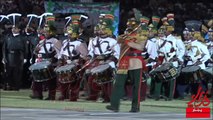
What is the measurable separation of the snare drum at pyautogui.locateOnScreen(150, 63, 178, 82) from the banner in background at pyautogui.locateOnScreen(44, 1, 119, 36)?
3873mm

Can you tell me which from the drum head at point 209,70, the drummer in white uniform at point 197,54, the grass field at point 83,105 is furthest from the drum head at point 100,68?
the drum head at point 209,70

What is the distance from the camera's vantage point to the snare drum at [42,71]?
22.6m

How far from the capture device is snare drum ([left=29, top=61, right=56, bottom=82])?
22.6 metres

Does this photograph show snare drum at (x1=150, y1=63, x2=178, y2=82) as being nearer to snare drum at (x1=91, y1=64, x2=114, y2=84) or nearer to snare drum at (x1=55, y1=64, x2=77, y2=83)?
snare drum at (x1=91, y1=64, x2=114, y2=84)

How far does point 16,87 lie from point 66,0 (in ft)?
15.6

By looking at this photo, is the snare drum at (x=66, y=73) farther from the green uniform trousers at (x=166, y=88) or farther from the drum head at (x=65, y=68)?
the green uniform trousers at (x=166, y=88)

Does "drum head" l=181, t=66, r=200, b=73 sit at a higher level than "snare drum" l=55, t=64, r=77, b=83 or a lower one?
lower

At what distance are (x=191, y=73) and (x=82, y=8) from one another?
190 inches

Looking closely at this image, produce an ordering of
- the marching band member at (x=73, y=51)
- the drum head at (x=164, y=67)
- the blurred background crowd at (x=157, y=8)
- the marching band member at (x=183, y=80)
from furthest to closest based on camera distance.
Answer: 1. the blurred background crowd at (x=157, y=8)
2. the marching band member at (x=183, y=80)
3. the drum head at (x=164, y=67)
4. the marching band member at (x=73, y=51)

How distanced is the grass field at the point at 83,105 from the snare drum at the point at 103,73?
1.83ft

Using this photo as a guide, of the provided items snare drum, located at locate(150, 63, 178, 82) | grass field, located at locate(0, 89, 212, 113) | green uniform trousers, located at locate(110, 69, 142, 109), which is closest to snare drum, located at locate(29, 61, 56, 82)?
grass field, located at locate(0, 89, 212, 113)

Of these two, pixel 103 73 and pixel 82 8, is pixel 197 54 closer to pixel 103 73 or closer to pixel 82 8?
pixel 103 73

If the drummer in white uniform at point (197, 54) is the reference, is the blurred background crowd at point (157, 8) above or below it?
above

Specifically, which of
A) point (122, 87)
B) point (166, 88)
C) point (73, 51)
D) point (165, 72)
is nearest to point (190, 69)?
point (166, 88)
